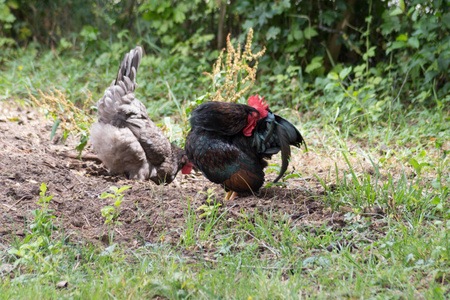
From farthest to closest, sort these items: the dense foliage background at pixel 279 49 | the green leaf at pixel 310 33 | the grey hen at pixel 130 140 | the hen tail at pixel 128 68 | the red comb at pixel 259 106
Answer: the green leaf at pixel 310 33 → the dense foliage background at pixel 279 49 → the hen tail at pixel 128 68 → the grey hen at pixel 130 140 → the red comb at pixel 259 106

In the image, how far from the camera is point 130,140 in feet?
13.8

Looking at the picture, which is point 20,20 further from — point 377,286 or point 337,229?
point 377,286

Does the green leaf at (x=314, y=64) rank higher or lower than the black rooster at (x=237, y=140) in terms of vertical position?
higher

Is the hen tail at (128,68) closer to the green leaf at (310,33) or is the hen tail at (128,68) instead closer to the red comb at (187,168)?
the red comb at (187,168)

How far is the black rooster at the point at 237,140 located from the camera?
3234 mm

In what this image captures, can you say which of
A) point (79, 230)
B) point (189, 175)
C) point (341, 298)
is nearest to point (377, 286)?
point (341, 298)

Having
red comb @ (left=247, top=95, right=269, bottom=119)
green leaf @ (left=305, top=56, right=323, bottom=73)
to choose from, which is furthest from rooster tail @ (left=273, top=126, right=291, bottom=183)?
green leaf @ (left=305, top=56, right=323, bottom=73)

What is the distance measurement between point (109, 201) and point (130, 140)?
3.35 feet

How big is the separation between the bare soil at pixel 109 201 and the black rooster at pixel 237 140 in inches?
7.7

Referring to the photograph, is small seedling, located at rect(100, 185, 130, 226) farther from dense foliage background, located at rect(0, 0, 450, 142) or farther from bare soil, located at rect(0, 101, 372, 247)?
dense foliage background, located at rect(0, 0, 450, 142)

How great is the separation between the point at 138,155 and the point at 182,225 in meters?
1.62

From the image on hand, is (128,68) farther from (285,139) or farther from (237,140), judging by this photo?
(285,139)

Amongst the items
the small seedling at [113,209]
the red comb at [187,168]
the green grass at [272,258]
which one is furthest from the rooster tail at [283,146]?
the red comb at [187,168]

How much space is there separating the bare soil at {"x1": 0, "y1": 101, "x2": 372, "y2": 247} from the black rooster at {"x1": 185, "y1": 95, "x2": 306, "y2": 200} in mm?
195
